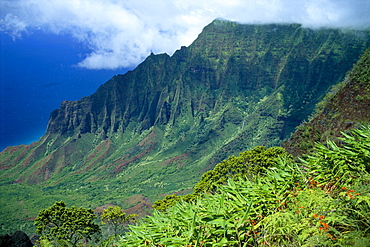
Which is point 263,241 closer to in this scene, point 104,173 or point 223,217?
point 223,217

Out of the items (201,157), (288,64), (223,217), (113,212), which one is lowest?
(201,157)

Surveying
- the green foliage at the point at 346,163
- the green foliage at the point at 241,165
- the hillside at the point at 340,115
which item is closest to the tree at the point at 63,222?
the green foliage at the point at 241,165

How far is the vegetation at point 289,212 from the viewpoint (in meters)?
3.84

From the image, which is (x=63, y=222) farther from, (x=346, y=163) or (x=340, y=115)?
(x=340, y=115)

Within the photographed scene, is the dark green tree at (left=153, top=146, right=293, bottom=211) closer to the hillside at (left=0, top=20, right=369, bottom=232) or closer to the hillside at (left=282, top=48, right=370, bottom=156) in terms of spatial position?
the hillside at (left=282, top=48, right=370, bottom=156)

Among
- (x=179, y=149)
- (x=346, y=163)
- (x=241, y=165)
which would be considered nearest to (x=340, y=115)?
(x=241, y=165)

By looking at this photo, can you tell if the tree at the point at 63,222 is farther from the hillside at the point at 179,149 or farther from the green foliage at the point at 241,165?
the hillside at the point at 179,149

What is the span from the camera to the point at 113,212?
29.6 metres

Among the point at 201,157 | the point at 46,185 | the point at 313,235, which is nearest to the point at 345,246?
the point at 313,235

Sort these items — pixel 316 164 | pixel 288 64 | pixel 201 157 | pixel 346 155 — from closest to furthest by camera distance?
pixel 346 155, pixel 316 164, pixel 201 157, pixel 288 64

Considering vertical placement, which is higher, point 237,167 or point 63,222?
point 63,222

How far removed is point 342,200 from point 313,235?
0.75 metres

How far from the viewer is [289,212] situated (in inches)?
171

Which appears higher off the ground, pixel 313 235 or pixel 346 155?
pixel 346 155
